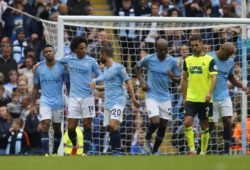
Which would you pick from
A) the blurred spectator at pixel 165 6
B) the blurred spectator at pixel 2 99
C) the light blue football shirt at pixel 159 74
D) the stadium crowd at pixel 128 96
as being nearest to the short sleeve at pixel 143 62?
the light blue football shirt at pixel 159 74

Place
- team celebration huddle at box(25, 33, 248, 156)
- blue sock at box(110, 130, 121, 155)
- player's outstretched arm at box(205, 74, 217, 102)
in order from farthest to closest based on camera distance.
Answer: blue sock at box(110, 130, 121, 155)
team celebration huddle at box(25, 33, 248, 156)
player's outstretched arm at box(205, 74, 217, 102)

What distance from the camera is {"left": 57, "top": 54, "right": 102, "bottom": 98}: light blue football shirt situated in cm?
1595

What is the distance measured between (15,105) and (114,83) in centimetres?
364

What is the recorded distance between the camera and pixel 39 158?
9.56 m

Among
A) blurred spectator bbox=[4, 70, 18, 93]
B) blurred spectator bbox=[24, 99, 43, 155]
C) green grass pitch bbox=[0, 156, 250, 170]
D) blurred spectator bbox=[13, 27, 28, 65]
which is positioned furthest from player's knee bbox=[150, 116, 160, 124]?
green grass pitch bbox=[0, 156, 250, 170]

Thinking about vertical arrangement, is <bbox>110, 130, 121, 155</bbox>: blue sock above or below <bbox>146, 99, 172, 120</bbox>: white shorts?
below

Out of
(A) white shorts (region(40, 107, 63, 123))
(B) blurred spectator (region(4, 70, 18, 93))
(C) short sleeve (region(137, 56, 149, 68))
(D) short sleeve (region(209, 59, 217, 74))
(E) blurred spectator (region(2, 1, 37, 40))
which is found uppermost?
(E) blurred spectator (region(2, 1, 37, 40))

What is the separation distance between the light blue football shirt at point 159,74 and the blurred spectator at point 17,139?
285cm

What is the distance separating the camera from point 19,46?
20.9 metres

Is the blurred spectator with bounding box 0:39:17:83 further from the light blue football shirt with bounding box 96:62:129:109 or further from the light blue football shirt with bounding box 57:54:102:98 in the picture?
the light blue football shirt with bounding box 96:62:129:109

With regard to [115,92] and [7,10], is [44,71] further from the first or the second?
[7,10]

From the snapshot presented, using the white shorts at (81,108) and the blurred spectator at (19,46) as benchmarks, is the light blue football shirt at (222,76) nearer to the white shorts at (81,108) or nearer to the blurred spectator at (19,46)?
the white shorts at (81,108)

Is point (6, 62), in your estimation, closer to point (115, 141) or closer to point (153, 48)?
point (153, 48)

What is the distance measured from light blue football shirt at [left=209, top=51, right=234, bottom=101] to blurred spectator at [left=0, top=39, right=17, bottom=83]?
5077mm
